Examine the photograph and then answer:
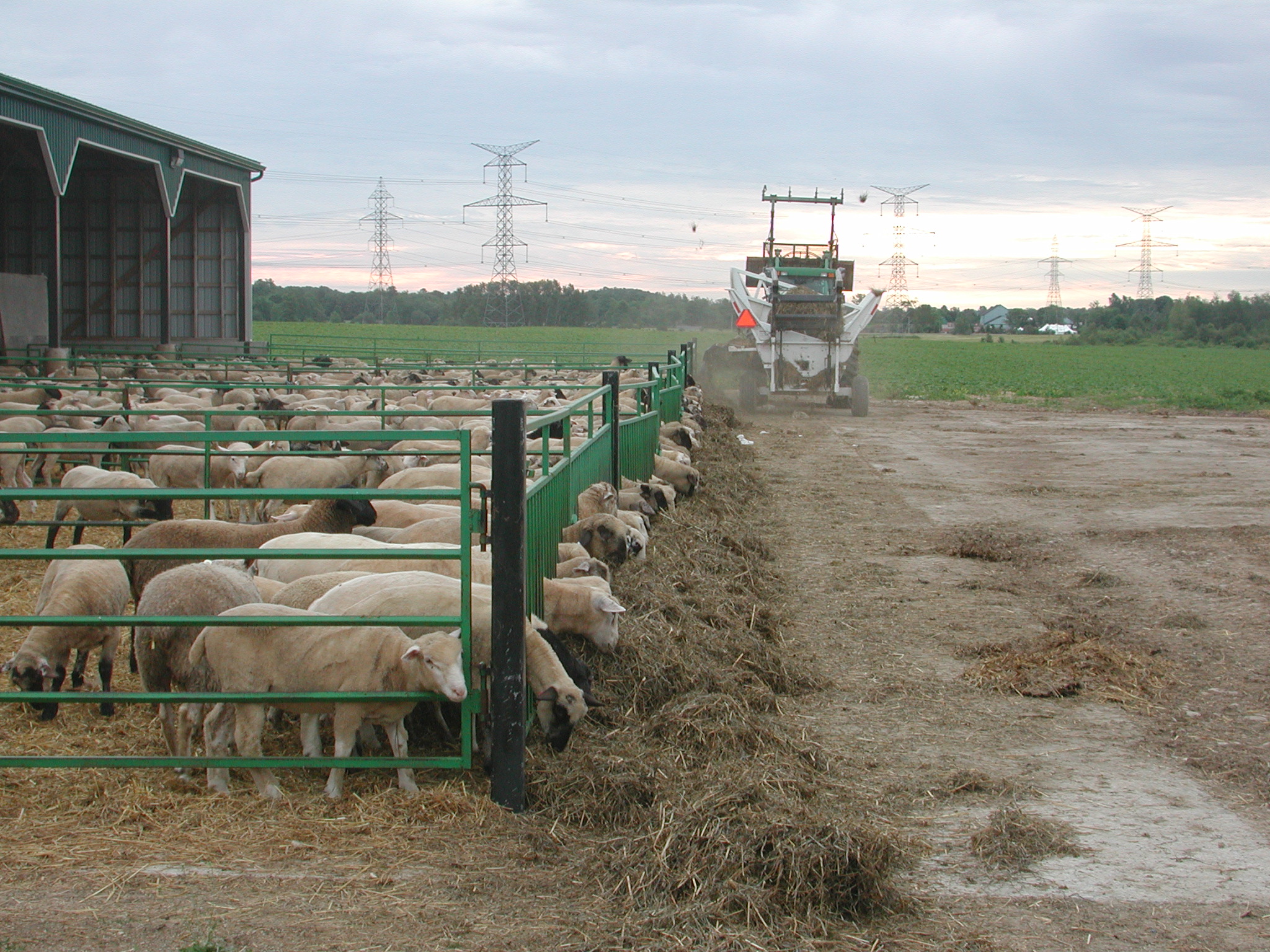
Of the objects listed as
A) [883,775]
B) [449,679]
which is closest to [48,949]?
[449,679]

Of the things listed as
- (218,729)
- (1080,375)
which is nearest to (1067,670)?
(218,729)

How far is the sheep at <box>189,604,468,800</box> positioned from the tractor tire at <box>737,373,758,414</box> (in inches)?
867

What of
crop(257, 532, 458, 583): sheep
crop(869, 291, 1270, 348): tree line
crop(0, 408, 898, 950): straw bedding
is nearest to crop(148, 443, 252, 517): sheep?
crop(257, 532, 458, 583): sheep

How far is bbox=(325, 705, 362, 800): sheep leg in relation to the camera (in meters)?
4.72

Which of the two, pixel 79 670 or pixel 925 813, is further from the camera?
pixel 79 670

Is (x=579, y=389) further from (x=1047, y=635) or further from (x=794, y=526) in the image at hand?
(x=1047, y=635)

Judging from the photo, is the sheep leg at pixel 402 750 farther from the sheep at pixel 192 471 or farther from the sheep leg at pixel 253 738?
the sheep at pixel 192 471

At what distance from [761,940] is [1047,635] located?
15.4ft

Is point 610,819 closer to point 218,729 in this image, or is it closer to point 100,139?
point 218,729

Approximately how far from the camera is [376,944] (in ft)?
11.8

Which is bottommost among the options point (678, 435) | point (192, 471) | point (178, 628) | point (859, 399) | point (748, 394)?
point (178, 628)

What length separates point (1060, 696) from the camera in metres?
6.60

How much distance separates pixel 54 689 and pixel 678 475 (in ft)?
25.2

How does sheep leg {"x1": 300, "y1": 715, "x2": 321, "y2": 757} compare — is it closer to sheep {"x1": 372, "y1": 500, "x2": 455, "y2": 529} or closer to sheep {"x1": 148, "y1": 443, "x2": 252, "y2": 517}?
sheep {"x1": 372, "y1": 500, "x2": 455, "y2": 529}
